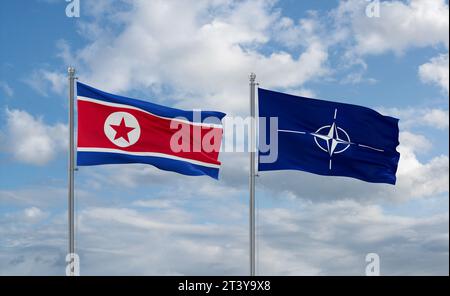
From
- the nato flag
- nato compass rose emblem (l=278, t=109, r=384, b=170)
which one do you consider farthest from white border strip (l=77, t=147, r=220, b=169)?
nato compass rose emblem (l=278, t=109, r=384, b=170)

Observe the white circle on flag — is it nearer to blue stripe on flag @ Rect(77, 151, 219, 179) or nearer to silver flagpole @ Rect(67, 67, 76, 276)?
blue stripe on flag @ Rect(77, 151, 219, 179)

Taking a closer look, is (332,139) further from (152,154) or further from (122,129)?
(122,129)

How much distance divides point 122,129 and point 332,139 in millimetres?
7070

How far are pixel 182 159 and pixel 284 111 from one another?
12.1 feet

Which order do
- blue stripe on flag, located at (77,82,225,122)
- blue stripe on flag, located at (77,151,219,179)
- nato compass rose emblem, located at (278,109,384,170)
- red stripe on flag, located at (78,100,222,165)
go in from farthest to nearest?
nato compass rose emblem, located at (278,109,384,170) → blue stripe on flag, located at (77,82,225,122) → red stripe on flag, located at (78,100,222,165) → blue stripe on flag, located at (77,151,219,179)

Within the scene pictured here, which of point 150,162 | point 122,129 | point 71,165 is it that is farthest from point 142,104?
point 71,165

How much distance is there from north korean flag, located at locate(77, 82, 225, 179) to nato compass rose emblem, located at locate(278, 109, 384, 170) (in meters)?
3.17

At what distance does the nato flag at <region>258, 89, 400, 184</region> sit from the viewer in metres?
22.6

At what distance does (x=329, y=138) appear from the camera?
23.7 m
